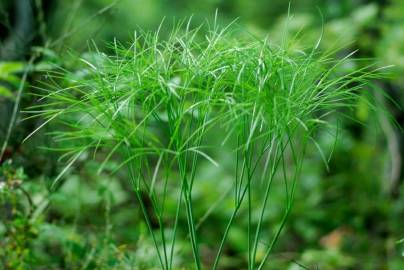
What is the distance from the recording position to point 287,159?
14.6 feet

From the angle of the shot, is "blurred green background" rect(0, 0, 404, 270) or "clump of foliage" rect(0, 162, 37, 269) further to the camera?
"blurred green background" rect(0, 0, 404, 270)

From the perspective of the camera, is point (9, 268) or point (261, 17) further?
point (261, 17)

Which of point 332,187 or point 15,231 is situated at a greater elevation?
point 332,187

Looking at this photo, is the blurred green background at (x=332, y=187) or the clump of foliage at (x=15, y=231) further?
the blurred green background at (x=332, y=187)

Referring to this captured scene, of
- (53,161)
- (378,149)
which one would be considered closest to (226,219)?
(378,149)

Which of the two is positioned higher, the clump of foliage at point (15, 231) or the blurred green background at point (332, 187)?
the blurred green background at point (332, 187)

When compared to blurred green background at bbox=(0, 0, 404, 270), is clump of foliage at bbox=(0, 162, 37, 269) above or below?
below

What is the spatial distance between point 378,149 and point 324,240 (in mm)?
1317

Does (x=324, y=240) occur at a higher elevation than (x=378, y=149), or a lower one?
lower

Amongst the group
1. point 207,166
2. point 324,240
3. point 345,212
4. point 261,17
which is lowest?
point 324,240

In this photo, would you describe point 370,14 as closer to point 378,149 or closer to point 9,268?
point 378,149

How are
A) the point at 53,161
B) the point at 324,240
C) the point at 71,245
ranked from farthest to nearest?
the point at 324,240, the point at 53,161, the point at 71,245

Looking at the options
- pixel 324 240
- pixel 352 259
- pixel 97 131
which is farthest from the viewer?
pixel 324 240

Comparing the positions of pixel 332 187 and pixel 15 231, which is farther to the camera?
pixel 332 187
